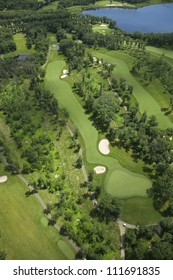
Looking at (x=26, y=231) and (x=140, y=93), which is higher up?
(x=140, y=93)

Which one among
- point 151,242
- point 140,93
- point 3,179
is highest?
point 140,93

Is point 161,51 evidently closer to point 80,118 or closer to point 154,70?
point 154,70

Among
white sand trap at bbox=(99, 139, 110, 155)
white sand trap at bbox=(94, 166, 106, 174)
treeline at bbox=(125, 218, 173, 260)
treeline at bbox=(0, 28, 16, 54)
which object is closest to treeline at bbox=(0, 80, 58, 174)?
white sand trap at bbox=(94, 166, 106, 174)

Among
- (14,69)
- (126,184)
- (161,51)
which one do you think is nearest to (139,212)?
(126,184)

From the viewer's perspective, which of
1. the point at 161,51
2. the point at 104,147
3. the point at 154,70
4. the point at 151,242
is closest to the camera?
the point at 151,242

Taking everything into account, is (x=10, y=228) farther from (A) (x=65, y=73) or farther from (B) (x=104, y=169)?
(A) (x=65, y=73)

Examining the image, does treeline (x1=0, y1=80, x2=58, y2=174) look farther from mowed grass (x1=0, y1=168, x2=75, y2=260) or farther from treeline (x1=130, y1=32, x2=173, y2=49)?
treeline (x1=130, y1=32, x2=173, y2=49)
